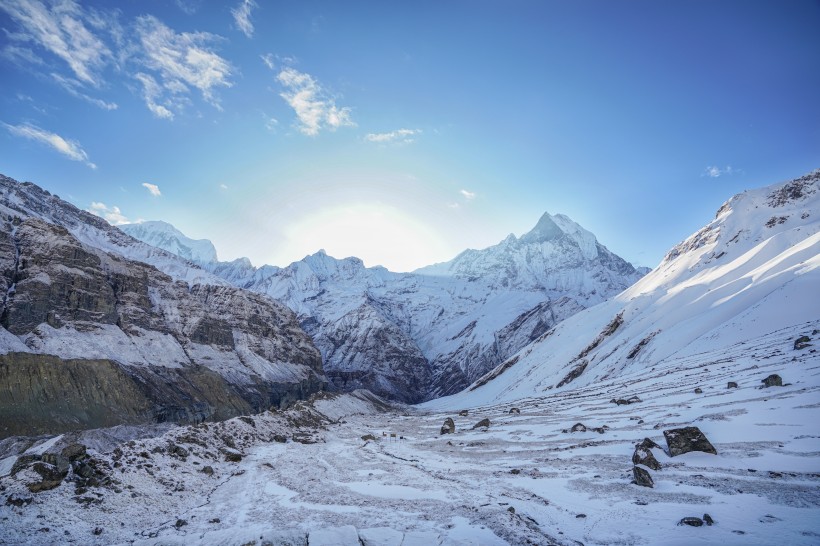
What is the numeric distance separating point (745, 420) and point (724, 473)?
8.58m

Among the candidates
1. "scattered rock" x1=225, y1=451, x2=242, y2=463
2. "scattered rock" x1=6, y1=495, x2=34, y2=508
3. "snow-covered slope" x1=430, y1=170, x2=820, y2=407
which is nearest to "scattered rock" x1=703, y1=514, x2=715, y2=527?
"scattered rock" x1=6, y1=495, x2=34, y2=508

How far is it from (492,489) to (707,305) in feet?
268

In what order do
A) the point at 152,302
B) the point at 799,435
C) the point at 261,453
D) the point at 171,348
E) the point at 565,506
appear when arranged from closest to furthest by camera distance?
the point at 565,506 → the point at 799,435 → the point at 261,453 → the point at 171,348 → the point at 152,302

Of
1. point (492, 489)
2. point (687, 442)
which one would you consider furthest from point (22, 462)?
point (687, 442)

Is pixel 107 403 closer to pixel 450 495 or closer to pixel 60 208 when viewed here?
pixel 450 495

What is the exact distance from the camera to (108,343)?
330 ft

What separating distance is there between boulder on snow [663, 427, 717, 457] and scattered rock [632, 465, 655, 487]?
3785 millimetres

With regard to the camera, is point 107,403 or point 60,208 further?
point 60,208

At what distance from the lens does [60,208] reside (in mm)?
169500

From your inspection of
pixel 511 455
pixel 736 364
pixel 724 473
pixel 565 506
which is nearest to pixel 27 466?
pixel 565 506

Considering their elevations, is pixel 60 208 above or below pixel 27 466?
above

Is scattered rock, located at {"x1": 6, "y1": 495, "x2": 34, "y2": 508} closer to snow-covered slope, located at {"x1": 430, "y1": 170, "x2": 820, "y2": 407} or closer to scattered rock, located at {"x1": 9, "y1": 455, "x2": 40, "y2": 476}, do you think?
scattered rock, located at {"x1": 9, "y1": 455, "x2": 40, "y2": 476}

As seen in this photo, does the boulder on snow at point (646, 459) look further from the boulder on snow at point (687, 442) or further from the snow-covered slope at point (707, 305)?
the snow-covered slope at point (707, 305)

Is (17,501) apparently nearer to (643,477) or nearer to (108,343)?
(643,477)
